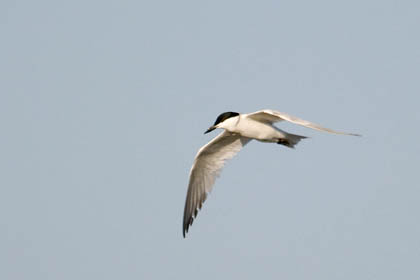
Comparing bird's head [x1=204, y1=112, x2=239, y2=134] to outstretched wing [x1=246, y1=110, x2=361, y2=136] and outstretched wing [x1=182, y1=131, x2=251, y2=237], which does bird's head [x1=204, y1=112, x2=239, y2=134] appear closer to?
outstretched wing [x1=246, y1=110, x2=361, y2=136]

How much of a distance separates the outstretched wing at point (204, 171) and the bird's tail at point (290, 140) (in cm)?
196

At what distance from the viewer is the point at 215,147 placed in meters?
18.2

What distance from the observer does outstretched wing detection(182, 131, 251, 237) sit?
18.3m

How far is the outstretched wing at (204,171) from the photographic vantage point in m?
18.3

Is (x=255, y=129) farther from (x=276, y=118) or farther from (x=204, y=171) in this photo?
(x=204, y=171)

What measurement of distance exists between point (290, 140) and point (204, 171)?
9.46ft

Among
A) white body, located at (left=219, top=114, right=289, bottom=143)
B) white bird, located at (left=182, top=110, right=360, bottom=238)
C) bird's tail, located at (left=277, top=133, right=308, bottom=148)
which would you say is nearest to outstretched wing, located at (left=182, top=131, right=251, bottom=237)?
white bird, located at (left=182, top=110, right=360, bottom=238)

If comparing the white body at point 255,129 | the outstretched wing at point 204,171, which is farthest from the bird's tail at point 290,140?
the outstretched wing at point 204,171

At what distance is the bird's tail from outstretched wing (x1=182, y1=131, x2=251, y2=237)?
1.96 meters

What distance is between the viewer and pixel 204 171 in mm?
18469

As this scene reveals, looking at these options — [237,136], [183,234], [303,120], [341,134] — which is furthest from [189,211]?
[341,134]

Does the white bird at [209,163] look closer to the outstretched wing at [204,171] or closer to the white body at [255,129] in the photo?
the outstretched wing at [204,171]

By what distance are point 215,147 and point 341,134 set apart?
5705mm

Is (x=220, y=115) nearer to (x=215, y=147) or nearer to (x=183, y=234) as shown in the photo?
(x=215, y=147)
